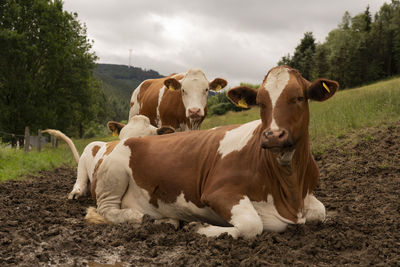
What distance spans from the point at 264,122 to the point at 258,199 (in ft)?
2.76

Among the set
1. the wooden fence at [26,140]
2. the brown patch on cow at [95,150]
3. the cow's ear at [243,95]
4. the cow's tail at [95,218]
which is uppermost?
the cow's ear at [243,95]

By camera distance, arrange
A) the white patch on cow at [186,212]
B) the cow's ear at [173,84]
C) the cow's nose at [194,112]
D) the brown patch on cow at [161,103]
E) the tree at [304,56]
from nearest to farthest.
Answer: the white patch on cow at [186,212] < the cow's nose at [194,112] < the cow's ear at [173,84] < the brown patch on cow at [161,103] < the tree at [304,56]

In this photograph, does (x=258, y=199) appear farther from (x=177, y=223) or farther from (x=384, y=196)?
(x=384, y=196)

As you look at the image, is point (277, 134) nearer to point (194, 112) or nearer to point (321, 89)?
point (321, 89)

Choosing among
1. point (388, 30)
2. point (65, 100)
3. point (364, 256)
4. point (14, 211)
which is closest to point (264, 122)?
point (364, 256)

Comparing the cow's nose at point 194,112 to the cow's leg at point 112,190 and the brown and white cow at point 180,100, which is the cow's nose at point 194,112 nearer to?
the brown and white cow at point 180,100

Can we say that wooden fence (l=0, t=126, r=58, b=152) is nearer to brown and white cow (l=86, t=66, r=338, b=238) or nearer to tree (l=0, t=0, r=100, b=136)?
tree (l=0, t=0, r=100, b=136)

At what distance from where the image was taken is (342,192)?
6109 millimetres

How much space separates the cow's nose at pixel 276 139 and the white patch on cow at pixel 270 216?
32.3 inches

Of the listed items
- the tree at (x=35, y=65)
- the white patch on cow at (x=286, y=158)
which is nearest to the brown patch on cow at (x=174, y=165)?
the white patch on cow at (x=286, y=158)

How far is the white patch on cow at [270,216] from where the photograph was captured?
12.4ft

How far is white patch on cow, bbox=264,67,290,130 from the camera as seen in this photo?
11.4ft

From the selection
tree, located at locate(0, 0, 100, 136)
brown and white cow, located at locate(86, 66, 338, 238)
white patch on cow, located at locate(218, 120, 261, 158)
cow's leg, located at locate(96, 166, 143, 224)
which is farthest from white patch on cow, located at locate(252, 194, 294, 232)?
tree, located at locate(0, 0, 100, 136)

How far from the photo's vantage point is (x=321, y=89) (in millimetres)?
3590
